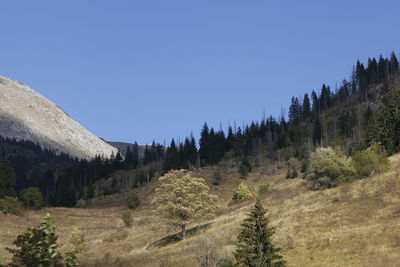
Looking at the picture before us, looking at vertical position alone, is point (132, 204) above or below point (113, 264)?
above

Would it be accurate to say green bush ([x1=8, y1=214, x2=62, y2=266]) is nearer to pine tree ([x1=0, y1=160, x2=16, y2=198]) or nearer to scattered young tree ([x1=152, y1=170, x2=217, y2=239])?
scattered young tree ([x1=152, y1=170, x2=217, y2=239])

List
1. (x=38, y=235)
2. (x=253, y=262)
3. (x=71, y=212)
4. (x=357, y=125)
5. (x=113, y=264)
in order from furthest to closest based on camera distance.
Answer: (x=357, y=125), (x=71, y=212), (x=113, y=264), (x=253, y=262), (x=38, y=235)

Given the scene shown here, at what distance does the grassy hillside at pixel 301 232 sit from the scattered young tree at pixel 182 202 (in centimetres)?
294

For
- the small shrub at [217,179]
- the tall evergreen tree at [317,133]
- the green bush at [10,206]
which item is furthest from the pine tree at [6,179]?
the tall evergreen tree at [317,133]

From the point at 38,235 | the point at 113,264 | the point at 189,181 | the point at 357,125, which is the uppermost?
the point at 357,125

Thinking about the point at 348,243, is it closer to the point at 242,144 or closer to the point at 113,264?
the point at 113,264

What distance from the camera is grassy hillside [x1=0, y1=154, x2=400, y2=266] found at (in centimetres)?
4175

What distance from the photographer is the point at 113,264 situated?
52.7 m

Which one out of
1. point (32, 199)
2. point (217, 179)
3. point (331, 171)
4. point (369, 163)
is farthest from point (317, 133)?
point (32, 199)

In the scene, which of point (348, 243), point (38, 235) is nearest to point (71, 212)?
point (348, 243)

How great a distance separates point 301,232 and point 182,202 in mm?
21023

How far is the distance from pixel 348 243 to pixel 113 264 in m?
26.1

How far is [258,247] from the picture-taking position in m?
32.9

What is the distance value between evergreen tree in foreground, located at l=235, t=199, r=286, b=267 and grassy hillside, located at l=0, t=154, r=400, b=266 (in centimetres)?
619
